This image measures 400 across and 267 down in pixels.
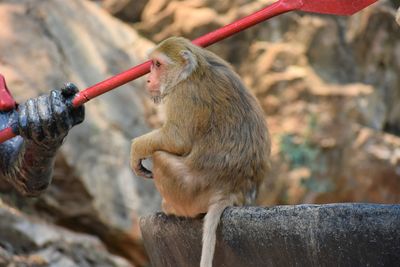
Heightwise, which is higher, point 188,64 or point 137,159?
point 188,64

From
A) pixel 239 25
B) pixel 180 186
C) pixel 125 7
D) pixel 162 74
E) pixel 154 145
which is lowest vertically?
pixel 125 7

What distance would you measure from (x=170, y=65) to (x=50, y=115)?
1.93ft

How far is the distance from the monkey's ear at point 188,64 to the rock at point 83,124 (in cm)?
229

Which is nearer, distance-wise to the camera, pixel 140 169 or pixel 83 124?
pixel 140 169

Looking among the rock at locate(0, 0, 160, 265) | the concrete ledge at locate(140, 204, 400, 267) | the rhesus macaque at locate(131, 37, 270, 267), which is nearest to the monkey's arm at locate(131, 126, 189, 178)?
the rhesus macaque at locate(131, 37, 270, 267)

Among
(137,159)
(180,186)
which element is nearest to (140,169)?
(137,159)

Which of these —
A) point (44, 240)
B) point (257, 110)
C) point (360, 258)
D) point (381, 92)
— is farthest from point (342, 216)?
point (381, 92)

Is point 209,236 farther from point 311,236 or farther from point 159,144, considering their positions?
point 159,144

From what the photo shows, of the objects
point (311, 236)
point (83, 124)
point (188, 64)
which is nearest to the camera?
point (311, 236)

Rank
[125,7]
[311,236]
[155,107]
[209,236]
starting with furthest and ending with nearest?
[125,7]
[155,107]
[209,236]
[311,236]

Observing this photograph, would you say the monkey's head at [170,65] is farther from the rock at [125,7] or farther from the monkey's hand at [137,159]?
the rock at [125,7]

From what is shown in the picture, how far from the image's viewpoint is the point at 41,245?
489 cm

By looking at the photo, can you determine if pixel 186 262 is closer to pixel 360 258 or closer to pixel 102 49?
pixel 360 258

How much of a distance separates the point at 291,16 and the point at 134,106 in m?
1.88
